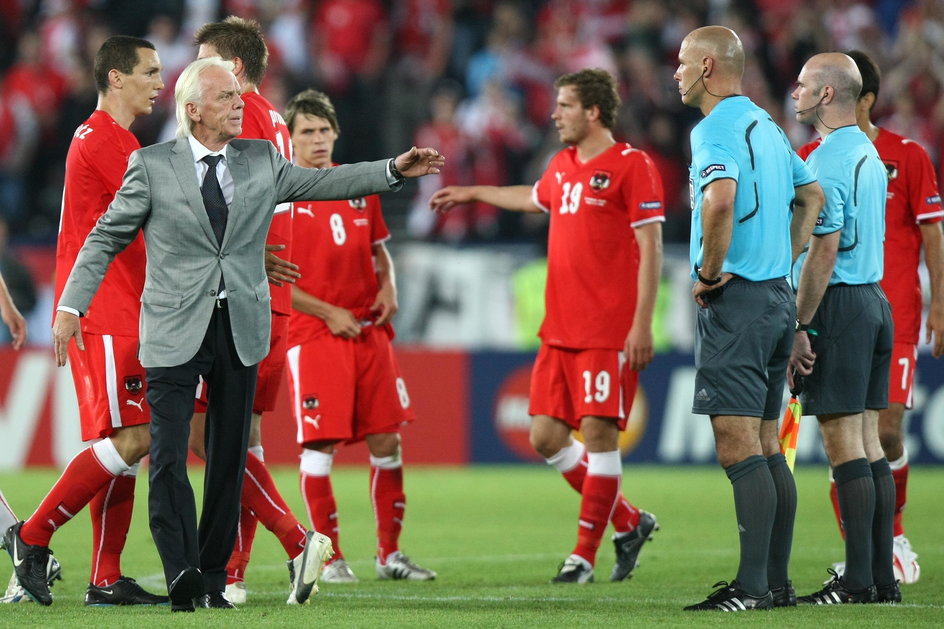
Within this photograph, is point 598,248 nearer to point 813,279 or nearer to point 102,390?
point 813,279

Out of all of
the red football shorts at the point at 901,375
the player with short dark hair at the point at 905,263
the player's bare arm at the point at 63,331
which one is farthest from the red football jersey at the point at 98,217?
the red football shorts at the point at 901,375

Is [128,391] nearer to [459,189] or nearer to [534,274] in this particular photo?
[459,189]

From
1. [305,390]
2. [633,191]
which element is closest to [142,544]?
[305,390]

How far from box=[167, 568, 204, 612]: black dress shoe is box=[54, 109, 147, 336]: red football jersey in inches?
43.7

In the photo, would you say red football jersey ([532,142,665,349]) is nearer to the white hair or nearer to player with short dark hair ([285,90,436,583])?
player with short dark hair ([285,90,436,583])

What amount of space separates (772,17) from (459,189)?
39.5 feet

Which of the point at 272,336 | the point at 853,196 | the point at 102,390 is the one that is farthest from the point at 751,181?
the point at 102,390

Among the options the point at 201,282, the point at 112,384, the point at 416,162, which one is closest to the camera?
the point at 201,282

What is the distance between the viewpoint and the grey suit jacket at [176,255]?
18.7 feet

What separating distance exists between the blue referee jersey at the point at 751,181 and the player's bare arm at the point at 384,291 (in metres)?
2.45

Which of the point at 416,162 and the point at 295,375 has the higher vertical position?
the point at 416,162

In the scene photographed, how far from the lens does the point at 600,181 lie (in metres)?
7.68

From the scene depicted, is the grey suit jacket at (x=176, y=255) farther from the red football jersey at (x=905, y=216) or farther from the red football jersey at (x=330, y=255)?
the red football jersey at (x=905, y=216)

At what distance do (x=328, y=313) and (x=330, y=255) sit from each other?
333mm
